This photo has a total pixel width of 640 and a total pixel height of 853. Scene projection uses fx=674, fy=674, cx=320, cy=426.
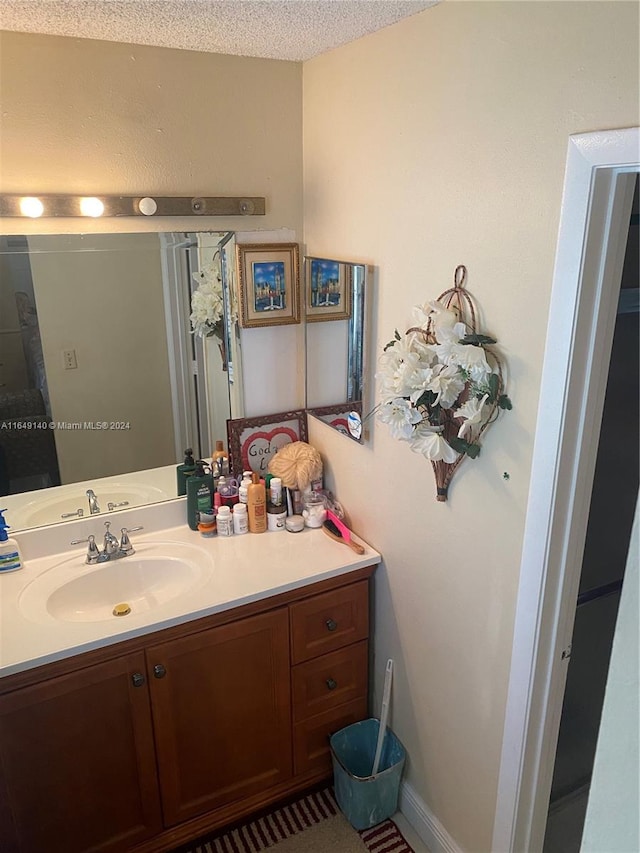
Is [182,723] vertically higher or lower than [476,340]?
lower

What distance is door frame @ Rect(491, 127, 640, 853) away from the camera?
1201 mm

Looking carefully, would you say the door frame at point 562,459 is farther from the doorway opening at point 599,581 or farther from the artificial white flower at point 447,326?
the doorway opening at point 599,581

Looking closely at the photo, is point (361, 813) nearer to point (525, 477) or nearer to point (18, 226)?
point (525, 477)

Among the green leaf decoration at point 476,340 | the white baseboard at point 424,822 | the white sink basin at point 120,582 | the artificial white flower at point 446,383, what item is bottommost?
the white baseboard at point 424,822

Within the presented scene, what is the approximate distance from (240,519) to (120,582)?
15.9 inches

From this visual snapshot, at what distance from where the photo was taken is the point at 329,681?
2.10 metres

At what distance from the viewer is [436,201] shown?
1569mm

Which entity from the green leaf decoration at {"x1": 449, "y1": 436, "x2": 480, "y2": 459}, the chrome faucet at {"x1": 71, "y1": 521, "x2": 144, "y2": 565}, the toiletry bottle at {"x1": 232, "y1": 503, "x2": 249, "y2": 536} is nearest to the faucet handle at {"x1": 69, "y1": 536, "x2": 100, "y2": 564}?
the chrome faucet at {"x1": 71, "y1": 521, "x2": 144, "y2": 565}

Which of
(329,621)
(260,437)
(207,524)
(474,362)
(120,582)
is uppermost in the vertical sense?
(474,362)

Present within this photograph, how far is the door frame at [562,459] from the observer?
1201 mm

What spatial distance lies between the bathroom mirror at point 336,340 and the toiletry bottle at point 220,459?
0.33m

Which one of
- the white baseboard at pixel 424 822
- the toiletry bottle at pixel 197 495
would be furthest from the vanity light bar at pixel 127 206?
the white baseboard at pixel 424 822

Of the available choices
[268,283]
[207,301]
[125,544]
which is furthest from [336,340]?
[125,544]

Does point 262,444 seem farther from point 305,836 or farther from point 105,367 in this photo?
point 305,836
